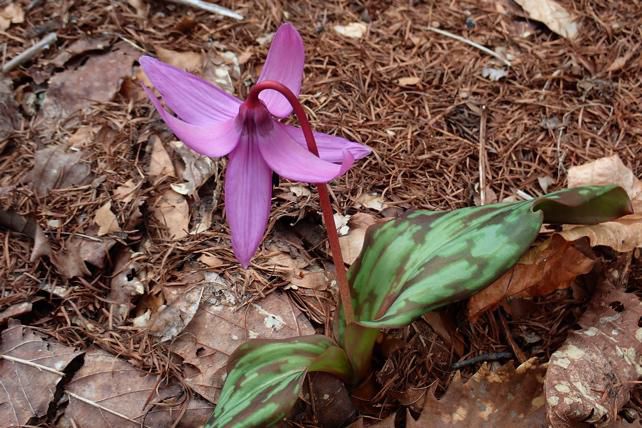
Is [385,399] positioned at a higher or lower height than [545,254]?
lower

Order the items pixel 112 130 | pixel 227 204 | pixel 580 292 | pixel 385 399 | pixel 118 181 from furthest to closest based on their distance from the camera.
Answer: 1. pixel 112 130
2. pixel 118 181
3. pixel 580 292
4. pixel 385 399
5. pixel 227 204

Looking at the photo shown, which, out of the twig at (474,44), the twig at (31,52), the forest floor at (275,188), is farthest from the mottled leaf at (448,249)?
the twig at (31,52)

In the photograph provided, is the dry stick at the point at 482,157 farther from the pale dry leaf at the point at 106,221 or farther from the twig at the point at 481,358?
the pale dry leaf at the point at 106,221

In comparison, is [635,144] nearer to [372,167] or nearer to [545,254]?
[545,254]

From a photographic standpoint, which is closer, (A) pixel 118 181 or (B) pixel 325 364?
(B) pixel 325 364

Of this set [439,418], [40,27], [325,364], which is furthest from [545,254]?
[40,27]

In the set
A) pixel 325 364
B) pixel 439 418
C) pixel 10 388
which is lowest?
pixel 10 388

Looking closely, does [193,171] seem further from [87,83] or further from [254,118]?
[254,118]

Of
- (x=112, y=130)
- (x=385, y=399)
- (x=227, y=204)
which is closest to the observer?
(x=227, y=204)
